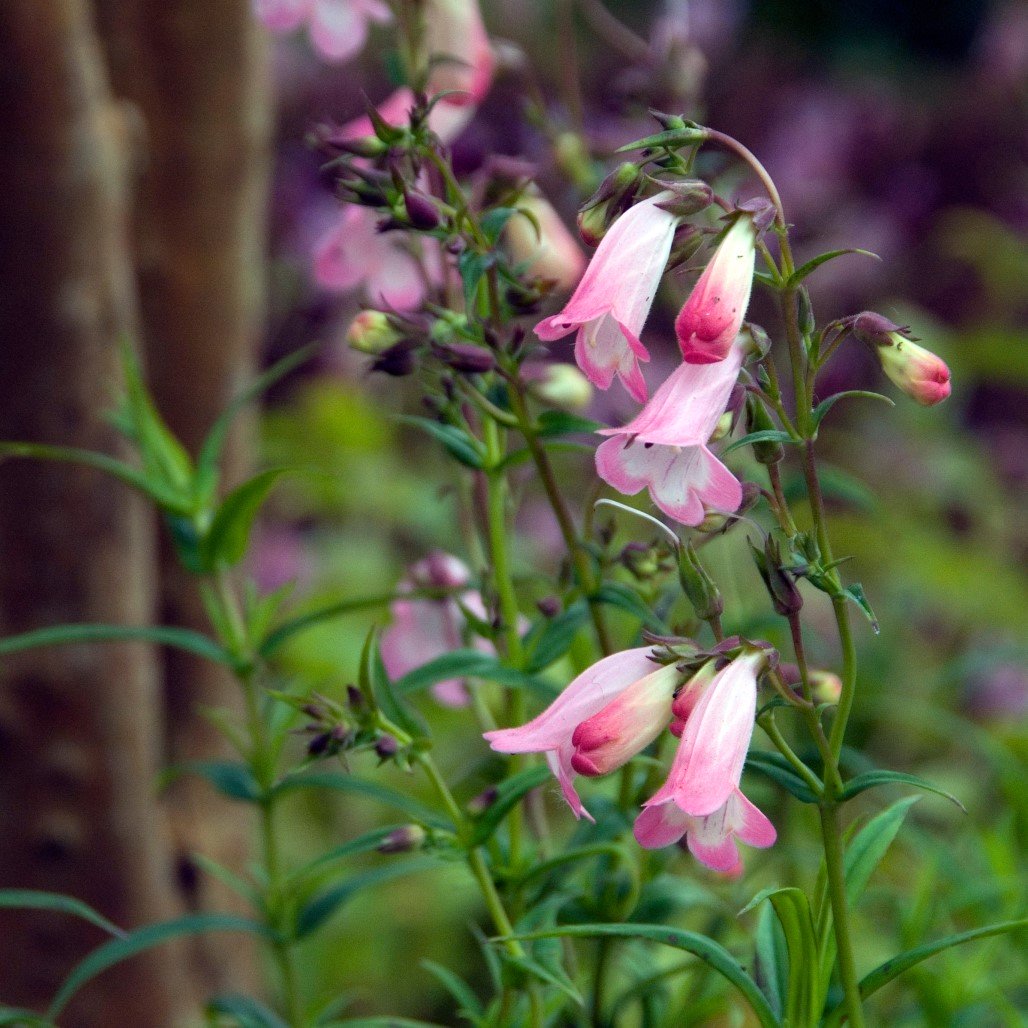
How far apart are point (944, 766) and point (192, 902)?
1151 mm

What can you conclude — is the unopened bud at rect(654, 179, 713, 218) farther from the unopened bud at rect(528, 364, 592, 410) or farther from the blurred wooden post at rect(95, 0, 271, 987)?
the blurred wooden post at rect(95, 0, 271, 987)

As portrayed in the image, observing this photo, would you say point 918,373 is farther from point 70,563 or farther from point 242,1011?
point 70,563

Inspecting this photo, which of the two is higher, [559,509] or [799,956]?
[559,509]

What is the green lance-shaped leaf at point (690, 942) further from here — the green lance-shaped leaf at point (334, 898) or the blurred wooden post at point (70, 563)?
the blurred wooden post at point (70, 563)

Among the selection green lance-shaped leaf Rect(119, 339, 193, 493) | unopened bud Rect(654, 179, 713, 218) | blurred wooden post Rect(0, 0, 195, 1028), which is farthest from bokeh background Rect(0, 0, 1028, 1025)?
unopened bud Rect(654, 179, 713, 218)

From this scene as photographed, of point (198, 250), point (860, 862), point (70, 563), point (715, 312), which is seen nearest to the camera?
point (715, 312)

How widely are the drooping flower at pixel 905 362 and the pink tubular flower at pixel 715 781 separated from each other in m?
0.11

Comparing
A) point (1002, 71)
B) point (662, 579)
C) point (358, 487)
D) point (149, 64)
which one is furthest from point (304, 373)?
point (662, 579)

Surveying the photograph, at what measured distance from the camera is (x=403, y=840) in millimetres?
572

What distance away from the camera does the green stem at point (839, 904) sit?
47cm

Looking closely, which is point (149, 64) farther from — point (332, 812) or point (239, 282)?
point (332, 812)

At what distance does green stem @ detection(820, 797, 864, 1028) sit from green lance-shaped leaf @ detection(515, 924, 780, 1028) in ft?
0.11

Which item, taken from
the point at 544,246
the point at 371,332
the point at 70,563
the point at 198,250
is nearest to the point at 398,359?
the point at 371,332

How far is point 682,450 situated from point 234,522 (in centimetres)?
31
